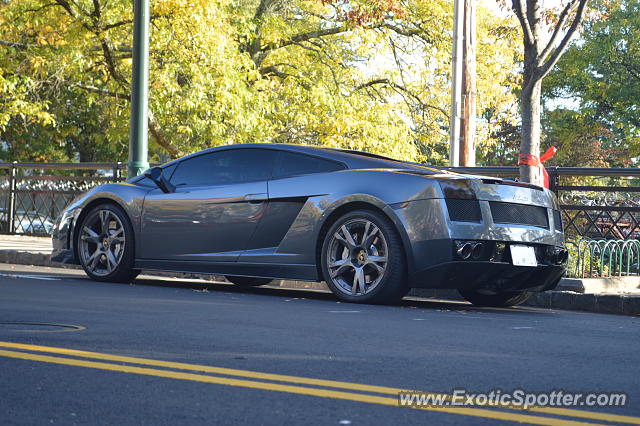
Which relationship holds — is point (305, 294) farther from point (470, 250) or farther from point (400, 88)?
point (400, 88)

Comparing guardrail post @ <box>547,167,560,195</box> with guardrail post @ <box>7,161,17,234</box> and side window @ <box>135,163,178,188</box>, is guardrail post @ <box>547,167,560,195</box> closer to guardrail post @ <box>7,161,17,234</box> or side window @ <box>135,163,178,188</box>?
side window @ <box>135,163,178,188</box>

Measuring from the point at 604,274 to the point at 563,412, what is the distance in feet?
26.0

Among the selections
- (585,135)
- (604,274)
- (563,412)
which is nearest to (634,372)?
(563,412)

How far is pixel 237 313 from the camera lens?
751 cm

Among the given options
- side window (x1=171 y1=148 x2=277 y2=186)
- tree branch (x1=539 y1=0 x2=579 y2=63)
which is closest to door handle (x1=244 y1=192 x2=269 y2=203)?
side window (x1=171 y1=148 x2=277 y2=186)

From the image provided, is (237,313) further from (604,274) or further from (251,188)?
(604,274)

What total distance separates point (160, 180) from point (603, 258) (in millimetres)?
5088

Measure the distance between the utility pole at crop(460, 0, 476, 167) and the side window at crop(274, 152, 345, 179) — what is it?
829 cm

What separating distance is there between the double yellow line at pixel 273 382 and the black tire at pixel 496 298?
4.77 metres

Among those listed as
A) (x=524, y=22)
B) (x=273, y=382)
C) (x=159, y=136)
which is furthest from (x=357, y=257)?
(x=159, y=136)

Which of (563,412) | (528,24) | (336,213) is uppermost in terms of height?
(528,24)

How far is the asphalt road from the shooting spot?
4105 millimetres

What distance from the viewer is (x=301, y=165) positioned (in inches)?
364

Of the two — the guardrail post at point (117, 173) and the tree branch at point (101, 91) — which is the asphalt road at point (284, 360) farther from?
the tree branch at point (101, 91)
